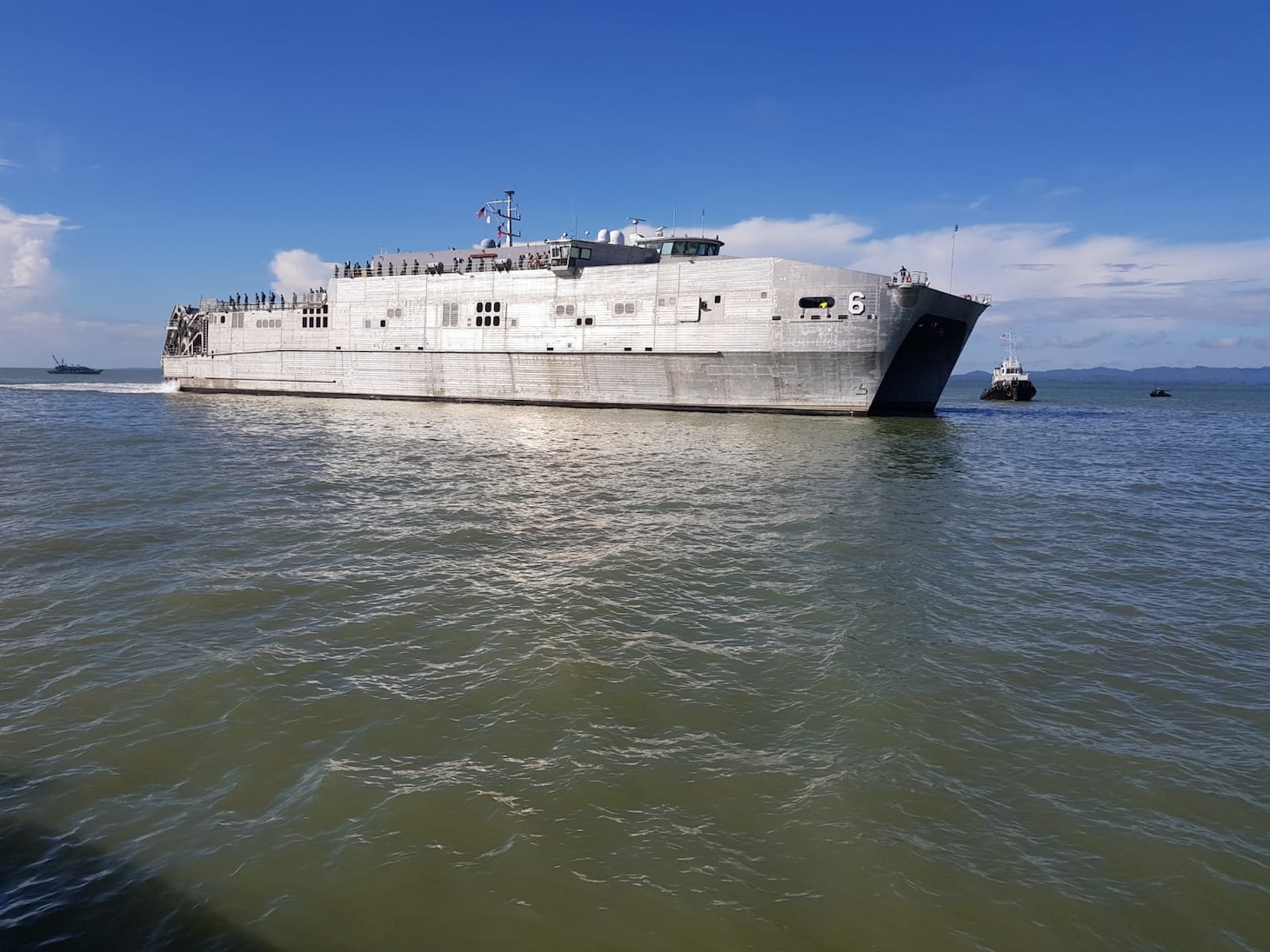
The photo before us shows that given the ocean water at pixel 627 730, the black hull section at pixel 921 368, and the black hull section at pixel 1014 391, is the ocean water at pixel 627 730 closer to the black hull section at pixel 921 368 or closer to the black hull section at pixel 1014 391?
the black hull section at pixel 921 368

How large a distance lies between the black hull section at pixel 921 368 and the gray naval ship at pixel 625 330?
0.42ft

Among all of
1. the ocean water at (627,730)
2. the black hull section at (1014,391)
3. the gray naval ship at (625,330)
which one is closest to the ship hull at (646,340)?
the gray naval ship at (625,330)

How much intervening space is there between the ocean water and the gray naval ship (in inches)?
930

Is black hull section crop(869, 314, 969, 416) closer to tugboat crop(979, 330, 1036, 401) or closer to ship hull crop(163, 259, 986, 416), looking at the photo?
ship hull crop(163, 259, 986, 416)

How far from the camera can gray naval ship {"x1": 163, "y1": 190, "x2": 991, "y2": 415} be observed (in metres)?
38.6

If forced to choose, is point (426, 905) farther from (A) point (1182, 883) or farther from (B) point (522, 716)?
(A) point (1182, 883)

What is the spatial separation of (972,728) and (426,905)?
5373 mm

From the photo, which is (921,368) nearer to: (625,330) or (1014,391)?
(625,330)

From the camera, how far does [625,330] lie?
43000 millimetres

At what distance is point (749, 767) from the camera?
639cm

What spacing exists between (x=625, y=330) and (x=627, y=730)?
37.7 m

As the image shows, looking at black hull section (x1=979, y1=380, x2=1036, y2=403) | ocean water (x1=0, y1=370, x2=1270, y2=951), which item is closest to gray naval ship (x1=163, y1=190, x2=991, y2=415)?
ocean water (x1=0, y1=370, x2=1270, y2=951)

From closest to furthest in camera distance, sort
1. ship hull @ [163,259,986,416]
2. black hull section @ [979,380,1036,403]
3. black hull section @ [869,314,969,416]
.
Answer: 1. ship hull @ [163,259,986,416]
2. black hull section @ [869,314,969,416]
3. black hull section @ [979,380,1036,403]

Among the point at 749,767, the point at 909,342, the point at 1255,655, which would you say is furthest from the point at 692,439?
the point at 749,767
